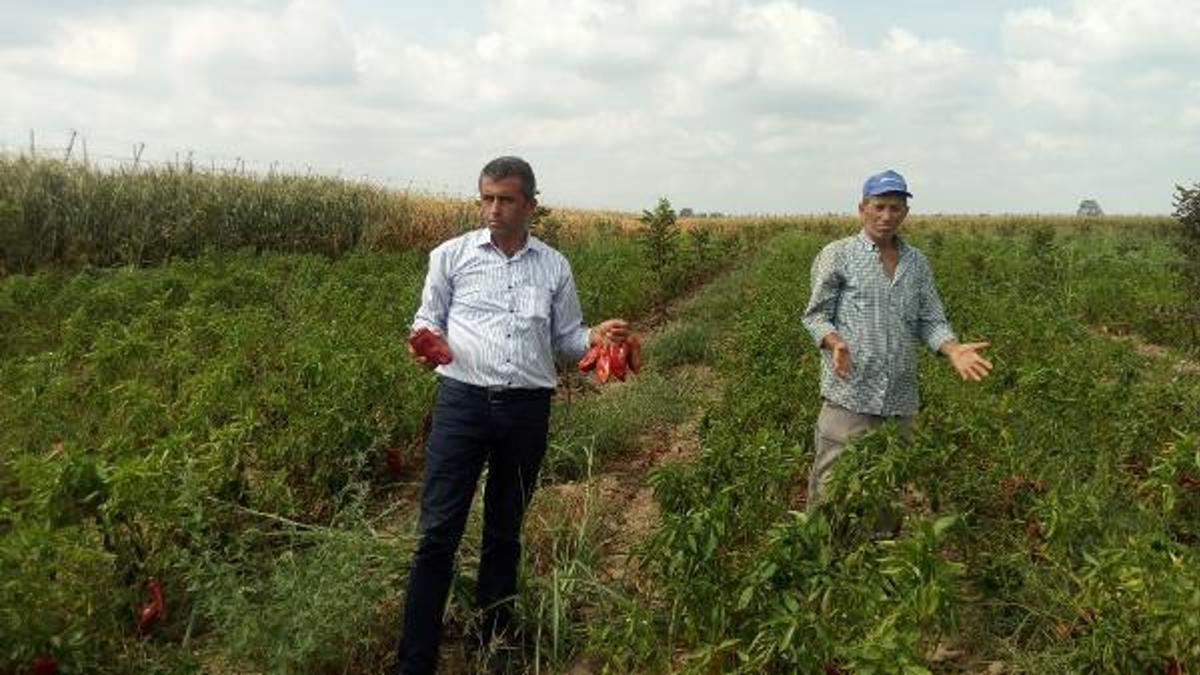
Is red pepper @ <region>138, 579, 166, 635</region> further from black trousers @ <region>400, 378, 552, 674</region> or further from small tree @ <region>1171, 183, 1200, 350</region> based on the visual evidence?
small tree @ <region>1171, 183, 1200, 350</region>

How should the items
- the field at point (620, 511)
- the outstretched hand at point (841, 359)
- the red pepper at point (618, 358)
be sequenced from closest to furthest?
the field at point (620, 511) → the red pepper at point (618, 358) → the outstretched hand at point (841, 359)

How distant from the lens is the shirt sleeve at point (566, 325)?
3768mm

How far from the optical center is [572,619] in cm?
404

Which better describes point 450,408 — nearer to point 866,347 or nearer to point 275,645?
point 275,645

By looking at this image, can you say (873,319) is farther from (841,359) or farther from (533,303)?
(533,303)

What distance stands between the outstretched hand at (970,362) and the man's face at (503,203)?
1773 millimetres

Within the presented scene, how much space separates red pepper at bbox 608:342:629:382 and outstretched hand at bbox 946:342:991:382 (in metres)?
1.31

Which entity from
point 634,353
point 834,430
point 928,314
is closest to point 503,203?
point 634,353

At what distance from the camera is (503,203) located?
3.51 metres

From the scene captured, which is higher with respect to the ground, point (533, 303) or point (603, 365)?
point (533, 303)

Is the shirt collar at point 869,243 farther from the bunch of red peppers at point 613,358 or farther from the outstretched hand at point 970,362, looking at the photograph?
the bunch of red peppers at point 613,358

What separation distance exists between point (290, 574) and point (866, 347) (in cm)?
250

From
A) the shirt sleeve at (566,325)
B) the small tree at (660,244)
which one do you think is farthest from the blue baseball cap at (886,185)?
the small tree at (660,244)

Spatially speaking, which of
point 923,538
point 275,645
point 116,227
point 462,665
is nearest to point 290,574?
point 275,645
